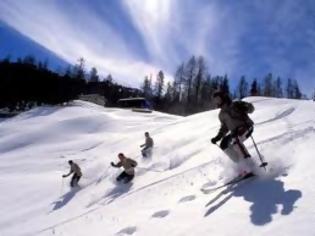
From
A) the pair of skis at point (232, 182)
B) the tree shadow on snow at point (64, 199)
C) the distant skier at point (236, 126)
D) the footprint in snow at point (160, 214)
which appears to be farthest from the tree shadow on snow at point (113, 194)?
the distant skier at point (236, 126)

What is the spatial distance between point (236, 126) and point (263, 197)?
227 centimetres

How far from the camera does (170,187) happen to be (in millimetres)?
11867

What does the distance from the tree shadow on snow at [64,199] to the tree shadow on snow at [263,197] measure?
9043mm

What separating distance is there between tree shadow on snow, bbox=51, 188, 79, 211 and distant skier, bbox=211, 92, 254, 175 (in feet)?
28.7

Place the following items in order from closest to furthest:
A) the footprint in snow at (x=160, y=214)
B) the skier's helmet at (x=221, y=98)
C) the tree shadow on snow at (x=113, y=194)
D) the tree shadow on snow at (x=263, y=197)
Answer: the tree shadow on snow at (x=263, y=197)
the footprint in snow at (x=160, y=214)
the skier's helmet at (x=221, y=98)
the tree shadow on snow at (x=113, y=194)

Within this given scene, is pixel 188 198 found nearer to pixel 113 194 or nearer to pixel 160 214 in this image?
pixel 160 214

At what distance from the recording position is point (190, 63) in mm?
99375

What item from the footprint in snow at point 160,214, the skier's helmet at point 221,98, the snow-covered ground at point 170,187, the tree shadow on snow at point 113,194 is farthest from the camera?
the tree shadow on snow at point 113,194

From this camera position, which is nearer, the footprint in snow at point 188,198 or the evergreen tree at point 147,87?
the footprint in snow at point 188,198

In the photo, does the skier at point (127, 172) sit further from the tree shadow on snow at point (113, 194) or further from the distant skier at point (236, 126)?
the distant skier at point (236, 126)

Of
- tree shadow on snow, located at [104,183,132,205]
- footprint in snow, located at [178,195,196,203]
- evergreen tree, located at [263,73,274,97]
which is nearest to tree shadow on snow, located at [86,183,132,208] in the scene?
tree shadow on snow, located at [104,183,132,205]

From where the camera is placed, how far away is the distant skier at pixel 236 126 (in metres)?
9.48

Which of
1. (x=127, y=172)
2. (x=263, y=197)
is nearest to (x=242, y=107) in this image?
(x=263, y=197)

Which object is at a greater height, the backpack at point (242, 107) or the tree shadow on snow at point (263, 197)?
the backpack at point (242, 107)
